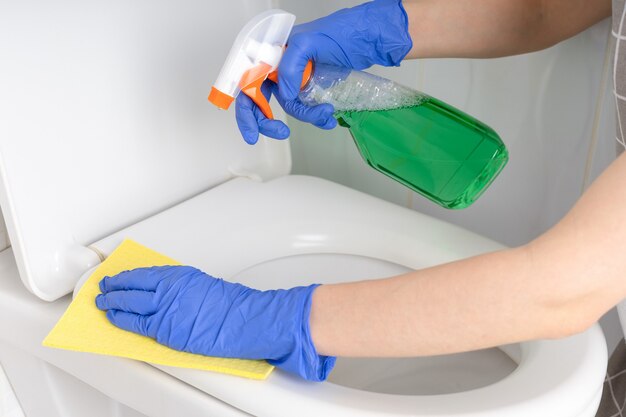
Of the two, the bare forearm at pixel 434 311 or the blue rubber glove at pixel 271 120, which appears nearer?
the bare forearm at pixel 434 311

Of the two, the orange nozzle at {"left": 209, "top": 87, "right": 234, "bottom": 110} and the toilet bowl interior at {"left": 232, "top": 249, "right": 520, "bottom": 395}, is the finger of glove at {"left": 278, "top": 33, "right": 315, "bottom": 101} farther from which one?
the toilet bowl interior at {"left": 232, "top": 249, "right": 520, "bottom": 395}

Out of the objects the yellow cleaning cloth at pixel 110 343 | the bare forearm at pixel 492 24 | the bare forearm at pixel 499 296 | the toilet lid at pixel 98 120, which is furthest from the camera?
the bare forearm at pixel 492 24

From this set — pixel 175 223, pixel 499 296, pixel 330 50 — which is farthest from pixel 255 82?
pixel 499 296

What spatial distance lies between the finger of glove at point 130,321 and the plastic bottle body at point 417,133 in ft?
0.99

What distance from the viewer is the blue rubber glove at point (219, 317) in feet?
2.24

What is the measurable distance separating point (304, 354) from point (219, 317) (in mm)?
84

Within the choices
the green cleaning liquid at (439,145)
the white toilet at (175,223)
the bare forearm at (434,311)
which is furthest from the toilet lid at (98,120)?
the bare forearm at (434,311)

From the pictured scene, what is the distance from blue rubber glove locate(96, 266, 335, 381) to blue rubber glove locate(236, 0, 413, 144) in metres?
0.19

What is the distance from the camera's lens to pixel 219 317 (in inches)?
27.9

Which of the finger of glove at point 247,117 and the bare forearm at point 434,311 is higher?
the finger of glove at point 247,117

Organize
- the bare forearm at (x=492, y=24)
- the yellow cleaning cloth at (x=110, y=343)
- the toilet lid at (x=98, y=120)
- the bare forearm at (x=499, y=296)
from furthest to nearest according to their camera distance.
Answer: the bare forearm at (x=492, y=24) < the toilet lid at (x=98, y=120) < the yellow cleaning cloth at (x=110, y=343) < the bare forearm at (x=499, y=296)

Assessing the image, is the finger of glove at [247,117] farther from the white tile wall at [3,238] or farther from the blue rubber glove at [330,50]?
the white tile wall at [3,238]

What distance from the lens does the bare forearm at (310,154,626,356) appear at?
0.59m

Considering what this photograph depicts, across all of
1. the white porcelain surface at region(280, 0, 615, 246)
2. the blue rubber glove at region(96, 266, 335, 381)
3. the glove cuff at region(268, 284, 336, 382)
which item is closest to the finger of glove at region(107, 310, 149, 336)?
the blue rubber glove at region(96, 266, 335, 381)
